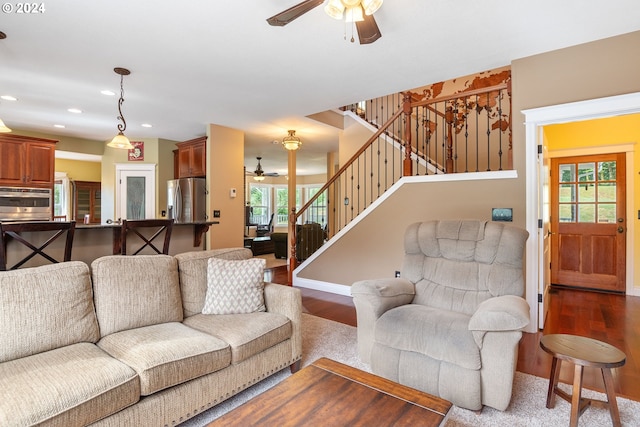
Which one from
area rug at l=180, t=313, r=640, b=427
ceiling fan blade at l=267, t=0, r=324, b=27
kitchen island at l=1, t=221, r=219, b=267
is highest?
ceiling fan blade at l=267, t=0, r=324, b=27

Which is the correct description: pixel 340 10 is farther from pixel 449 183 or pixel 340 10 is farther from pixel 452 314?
pixel 449 183

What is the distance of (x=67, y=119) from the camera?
17.3ft

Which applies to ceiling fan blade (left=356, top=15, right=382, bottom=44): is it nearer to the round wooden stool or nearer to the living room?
the living room

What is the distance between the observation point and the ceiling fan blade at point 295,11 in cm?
194

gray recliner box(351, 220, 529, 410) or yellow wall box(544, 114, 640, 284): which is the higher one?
yellow wall box(544, 114, 640, 284)

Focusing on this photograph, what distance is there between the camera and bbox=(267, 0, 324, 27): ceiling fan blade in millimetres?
1944

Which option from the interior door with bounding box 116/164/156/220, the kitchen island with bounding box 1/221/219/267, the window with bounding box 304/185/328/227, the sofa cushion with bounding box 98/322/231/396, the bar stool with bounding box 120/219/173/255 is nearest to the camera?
the sofa cushion with bounding box 98/322/231/396

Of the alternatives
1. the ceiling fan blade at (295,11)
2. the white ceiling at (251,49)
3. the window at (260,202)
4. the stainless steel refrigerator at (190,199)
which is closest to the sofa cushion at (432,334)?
the ceiling fan blade at (295,11)

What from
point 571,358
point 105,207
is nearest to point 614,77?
point 571,358

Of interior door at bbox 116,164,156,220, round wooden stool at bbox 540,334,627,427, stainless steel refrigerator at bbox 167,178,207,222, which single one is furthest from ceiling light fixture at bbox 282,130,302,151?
round wooden stool at bbox 540,334,627,427

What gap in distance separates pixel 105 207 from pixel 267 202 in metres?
6.82

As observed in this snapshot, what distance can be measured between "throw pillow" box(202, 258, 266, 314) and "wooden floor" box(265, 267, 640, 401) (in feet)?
4.64

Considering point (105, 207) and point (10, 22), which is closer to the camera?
point (10, 22)

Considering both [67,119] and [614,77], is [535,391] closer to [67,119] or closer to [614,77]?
[614,77]
